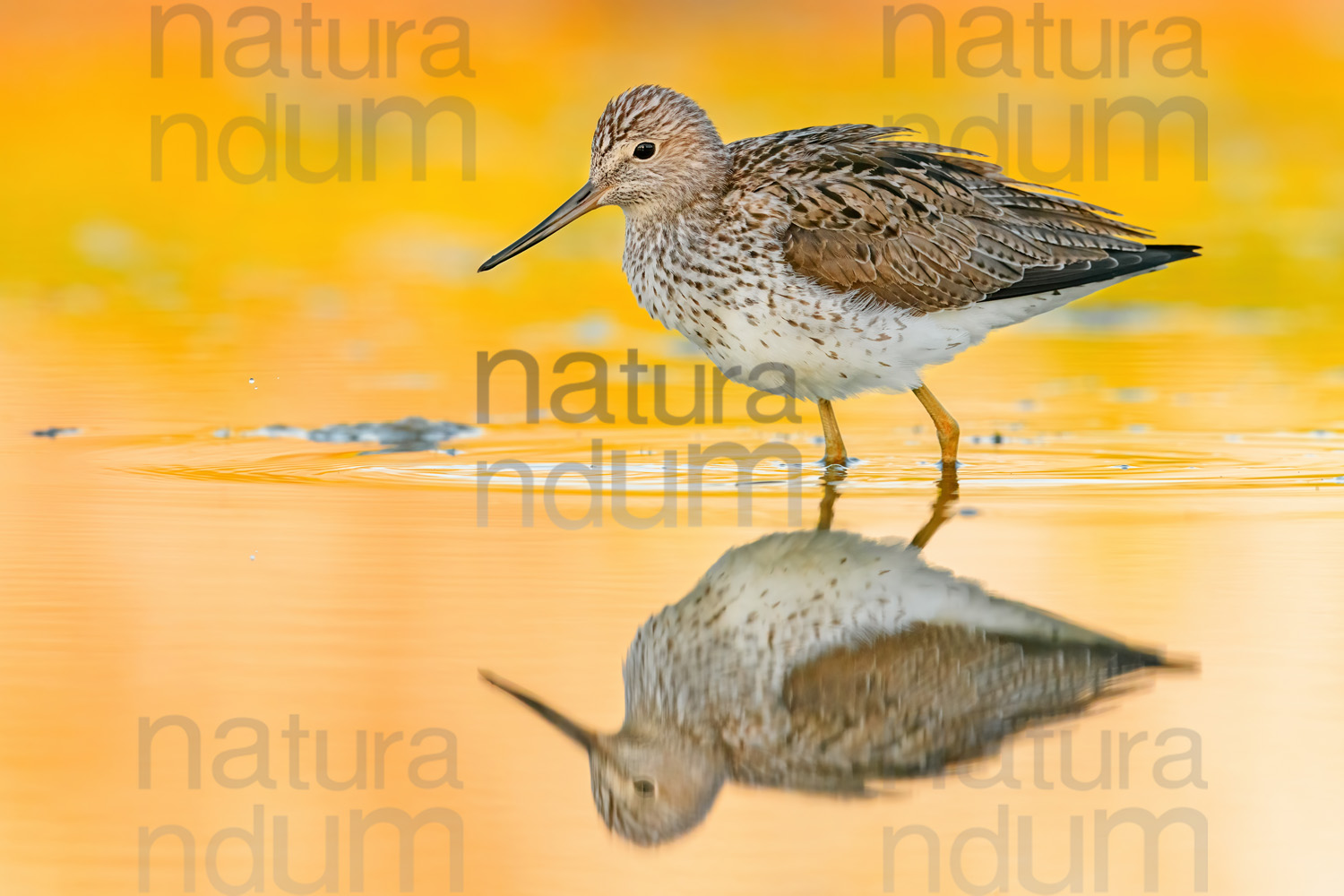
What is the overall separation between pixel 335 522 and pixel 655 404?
3.69 meters

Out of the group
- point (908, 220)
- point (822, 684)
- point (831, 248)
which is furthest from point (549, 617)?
point (908, 220)

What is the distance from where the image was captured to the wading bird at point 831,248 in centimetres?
830

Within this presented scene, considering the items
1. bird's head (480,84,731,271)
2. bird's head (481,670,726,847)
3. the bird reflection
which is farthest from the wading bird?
bird's head (481,670,726,847)

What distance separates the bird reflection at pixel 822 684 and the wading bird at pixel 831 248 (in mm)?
2228

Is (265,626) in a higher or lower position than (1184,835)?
higher

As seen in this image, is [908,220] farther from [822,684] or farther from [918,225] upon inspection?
[822,684]

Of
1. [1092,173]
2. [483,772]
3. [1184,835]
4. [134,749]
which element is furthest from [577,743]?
[1092,173]

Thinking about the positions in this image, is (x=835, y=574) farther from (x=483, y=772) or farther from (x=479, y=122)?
(x=479, y=122)

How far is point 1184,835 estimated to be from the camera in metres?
4.01

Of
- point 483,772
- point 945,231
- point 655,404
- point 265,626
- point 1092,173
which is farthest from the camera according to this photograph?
point 1092,173

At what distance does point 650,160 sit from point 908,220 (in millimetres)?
1249

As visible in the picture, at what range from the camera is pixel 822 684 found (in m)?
5.05

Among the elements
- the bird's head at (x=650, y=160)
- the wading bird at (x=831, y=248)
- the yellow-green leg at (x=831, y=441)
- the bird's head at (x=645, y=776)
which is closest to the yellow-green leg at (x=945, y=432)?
the wading bird at (x=831, y=248)

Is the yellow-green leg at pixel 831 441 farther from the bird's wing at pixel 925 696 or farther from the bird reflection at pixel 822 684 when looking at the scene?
the bird's wing at pixel 925 696
